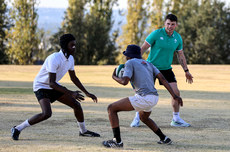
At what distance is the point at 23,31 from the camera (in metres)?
43.7

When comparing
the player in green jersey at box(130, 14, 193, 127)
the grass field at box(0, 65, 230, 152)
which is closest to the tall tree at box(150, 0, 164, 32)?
the grass field at box(0, 65, 230, 152)

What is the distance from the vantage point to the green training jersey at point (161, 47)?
916 centimetres

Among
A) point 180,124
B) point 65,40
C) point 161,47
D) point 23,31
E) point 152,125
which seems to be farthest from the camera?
point 23,31

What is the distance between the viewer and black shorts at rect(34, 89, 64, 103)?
24.5 ft

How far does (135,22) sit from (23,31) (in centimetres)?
1227

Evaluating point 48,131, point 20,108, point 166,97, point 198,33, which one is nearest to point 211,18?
point 198,33

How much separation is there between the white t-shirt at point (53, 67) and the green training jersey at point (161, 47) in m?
2.19

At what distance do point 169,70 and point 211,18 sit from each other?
43.9 meters

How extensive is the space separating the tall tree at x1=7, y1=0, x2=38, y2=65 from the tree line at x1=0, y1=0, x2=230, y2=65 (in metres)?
1.94

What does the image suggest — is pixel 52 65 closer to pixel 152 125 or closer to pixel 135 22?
pixel 152 125

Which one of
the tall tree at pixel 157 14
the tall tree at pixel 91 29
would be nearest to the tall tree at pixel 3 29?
the tall tree at pixel 91 29

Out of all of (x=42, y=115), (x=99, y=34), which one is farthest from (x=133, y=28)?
(x=42, y=115)

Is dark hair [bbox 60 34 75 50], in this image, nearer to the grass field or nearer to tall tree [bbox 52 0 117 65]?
the grass field

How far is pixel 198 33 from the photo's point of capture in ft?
167
